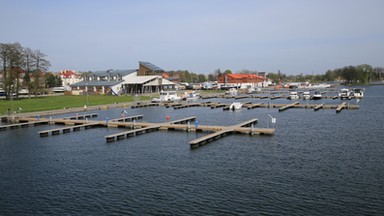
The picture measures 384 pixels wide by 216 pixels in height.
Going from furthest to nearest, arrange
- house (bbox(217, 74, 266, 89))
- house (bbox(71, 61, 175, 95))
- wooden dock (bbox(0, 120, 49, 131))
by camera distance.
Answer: house (bbox(217, 74, 266, 89)) → house (bbox(71, 61, 175, 95)) → wooden dock (bbox(0, 120, 49, 131))

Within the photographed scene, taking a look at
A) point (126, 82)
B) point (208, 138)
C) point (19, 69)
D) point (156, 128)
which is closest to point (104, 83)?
point (126, 82)

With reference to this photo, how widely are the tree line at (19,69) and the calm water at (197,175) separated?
48.4m

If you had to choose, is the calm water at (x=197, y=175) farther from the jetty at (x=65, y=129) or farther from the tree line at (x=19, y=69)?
the tree line at (x=19, y=69)

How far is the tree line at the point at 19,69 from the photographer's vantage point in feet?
269

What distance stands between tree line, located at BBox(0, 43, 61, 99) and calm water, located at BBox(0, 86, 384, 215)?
159 feet

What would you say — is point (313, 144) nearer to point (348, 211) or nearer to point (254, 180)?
point (254, 180)

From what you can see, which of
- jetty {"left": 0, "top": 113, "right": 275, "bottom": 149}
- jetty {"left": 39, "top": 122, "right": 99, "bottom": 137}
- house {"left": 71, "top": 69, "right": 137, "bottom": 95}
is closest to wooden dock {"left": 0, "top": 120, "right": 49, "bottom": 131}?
jetty {"left": 0, "top": 113, "right": 275, "bottom": 149}

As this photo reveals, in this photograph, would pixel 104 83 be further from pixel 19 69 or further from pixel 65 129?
pixel 65 129

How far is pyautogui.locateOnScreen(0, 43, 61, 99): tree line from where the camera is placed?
8188 centimetres

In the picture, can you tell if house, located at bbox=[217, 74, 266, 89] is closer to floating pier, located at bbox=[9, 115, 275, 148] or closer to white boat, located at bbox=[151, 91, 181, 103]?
white boat, located at bbox=[151, 91, 181, 103]

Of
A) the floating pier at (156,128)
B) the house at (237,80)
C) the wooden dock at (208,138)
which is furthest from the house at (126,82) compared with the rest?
the wooden dock at (208,138)

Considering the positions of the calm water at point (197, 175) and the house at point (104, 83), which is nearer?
the calm water at point (197, 175)

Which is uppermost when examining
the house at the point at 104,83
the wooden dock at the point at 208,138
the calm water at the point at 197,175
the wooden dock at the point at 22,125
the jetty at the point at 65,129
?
the house at the point at 104,83

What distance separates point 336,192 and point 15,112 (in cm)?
5470
